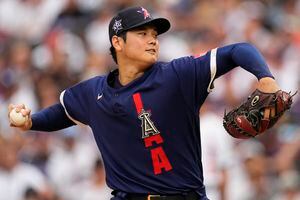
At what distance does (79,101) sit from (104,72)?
424cm

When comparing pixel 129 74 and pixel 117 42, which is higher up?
pixel 117 42

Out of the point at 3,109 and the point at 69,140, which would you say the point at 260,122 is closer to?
the point at 69,140

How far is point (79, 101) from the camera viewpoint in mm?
5305

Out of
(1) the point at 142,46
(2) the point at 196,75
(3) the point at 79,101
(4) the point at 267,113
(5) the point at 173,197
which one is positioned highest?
(1) the point at 142,46

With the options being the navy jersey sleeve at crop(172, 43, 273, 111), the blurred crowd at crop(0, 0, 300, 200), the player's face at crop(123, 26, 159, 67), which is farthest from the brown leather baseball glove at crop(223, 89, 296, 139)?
the blurred crowd at crop(0, 0, 300, 200)

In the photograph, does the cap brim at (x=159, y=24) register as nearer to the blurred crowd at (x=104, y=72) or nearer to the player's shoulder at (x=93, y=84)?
the player's shoulder at (x=93, y=84)

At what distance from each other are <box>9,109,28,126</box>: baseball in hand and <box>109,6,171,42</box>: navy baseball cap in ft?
2.49

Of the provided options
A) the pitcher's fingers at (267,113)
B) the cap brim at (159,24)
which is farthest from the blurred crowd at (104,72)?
the pitcher's fingers at (267,113)

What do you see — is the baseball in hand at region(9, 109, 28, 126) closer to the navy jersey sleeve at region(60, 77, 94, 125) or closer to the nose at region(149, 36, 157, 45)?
the navy jersey sleeve at region(60, 77, 94, 125)

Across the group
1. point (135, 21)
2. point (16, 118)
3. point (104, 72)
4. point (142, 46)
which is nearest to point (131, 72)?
point (142, 46)

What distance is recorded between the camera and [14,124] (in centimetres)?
516

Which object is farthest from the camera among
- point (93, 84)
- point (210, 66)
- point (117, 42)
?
point (93, 84)

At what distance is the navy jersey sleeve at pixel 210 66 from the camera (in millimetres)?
4371

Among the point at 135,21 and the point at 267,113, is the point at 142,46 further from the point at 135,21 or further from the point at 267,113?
the point at 267,113
